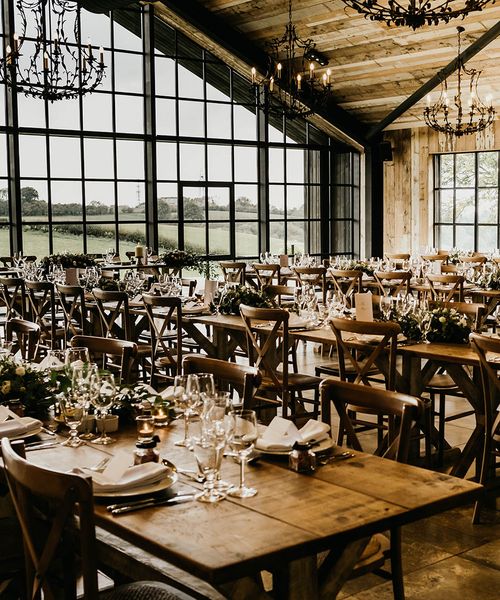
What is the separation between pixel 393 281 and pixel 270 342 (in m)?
5.00

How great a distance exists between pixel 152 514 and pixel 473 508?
2.80 m

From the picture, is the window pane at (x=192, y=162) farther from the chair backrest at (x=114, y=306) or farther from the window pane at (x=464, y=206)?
the chair backrest at (x=114, y=306)

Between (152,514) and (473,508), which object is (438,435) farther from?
(152,514)

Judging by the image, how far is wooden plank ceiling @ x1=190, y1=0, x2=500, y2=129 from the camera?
12.0 m

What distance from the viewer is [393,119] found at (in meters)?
14.5

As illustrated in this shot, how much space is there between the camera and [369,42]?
1277cm

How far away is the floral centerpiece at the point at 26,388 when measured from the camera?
134 inches

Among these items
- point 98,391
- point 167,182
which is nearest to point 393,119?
point 167,182

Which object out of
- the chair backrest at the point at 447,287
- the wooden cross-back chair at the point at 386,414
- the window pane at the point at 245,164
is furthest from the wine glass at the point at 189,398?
the window pane at the point at 245,164

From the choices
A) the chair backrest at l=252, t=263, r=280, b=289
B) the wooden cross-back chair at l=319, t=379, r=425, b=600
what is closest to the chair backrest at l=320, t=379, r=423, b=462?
the wooden cross-back chair at l=319, t=379, r=425, b=600

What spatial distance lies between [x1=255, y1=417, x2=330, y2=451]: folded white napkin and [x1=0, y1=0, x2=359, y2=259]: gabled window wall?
33.6 feet

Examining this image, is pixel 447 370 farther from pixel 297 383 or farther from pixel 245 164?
pixel 245 164

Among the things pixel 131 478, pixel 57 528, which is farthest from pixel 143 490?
pixel 57 528

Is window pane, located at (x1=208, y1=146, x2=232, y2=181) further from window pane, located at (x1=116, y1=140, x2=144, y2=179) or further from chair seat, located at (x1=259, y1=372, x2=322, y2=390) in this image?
chair seat, located at (x1=259, y1=372, x2=322, y2=390)
